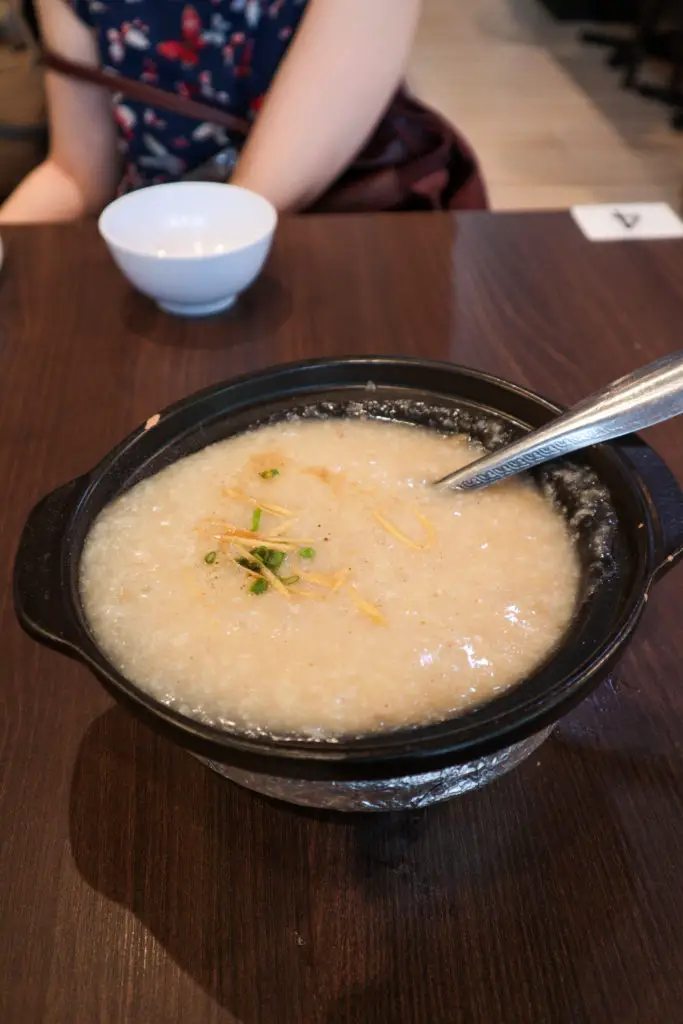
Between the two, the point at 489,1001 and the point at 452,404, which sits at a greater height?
the point at 452,404

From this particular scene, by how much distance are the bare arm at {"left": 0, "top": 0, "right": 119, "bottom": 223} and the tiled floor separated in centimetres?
246

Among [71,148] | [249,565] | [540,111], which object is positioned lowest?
[540,111]

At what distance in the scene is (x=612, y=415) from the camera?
77cm

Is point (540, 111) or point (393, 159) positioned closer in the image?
point (393, 159)

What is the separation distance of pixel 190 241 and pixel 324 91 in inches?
18.1

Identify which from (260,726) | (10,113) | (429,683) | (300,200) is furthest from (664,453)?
(10,113)

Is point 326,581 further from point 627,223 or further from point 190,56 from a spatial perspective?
point 190,56

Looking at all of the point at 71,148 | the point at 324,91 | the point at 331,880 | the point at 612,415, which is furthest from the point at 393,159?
the point at 331,880

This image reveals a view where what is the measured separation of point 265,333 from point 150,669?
2.57 ft

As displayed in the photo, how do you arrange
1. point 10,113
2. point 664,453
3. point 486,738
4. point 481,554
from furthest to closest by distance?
point 10,113
point 664,453
point 481,554
point 486,738

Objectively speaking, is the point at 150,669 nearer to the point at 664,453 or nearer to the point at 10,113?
the point at 664,453

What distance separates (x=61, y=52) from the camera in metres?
1.82

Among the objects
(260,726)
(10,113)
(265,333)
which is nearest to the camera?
(260,726)

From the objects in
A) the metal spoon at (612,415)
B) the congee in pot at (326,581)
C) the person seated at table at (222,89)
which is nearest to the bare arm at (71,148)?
the person seated at table at (222,89)
